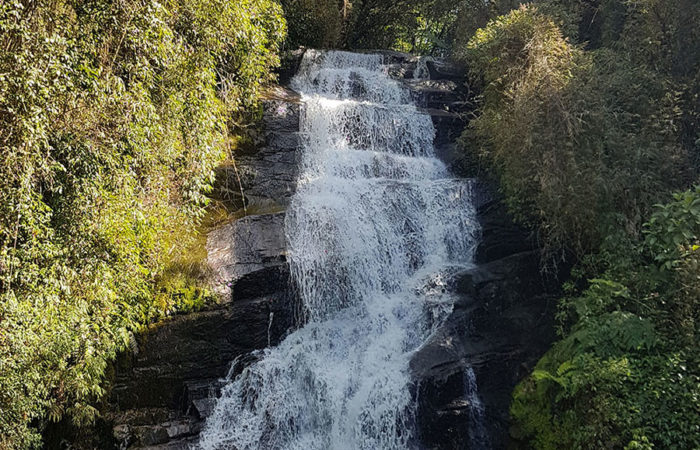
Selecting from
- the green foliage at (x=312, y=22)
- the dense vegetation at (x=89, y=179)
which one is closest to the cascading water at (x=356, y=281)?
the dense vegetation at (x=89, y=179)

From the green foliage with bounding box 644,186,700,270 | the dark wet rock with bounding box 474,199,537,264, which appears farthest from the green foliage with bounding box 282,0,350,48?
the green foliage with bounding box 644,186,700,270

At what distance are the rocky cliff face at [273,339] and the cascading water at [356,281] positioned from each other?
0.29m

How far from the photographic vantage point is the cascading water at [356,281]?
7.04m

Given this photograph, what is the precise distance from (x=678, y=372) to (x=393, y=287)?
14.7ft

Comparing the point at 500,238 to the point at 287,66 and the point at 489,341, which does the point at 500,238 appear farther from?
the point at 287,66

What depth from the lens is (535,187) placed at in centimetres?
859

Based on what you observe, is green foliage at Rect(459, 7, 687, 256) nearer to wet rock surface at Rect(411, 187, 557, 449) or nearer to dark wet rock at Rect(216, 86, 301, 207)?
wet rock surface at Rect(411, 187, 557, 449)

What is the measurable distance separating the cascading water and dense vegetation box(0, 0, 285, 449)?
1.95m

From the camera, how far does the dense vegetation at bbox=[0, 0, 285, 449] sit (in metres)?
5.30

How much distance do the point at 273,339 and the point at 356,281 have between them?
1.80 meters

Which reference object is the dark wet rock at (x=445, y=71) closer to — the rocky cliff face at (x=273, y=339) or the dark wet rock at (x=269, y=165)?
the dark wet rock at (x=269, y=165)

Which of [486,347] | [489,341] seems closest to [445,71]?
[489,341]

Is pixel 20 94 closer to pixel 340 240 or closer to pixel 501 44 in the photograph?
pixel 340 240

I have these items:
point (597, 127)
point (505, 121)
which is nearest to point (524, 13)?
point (505, 121)
